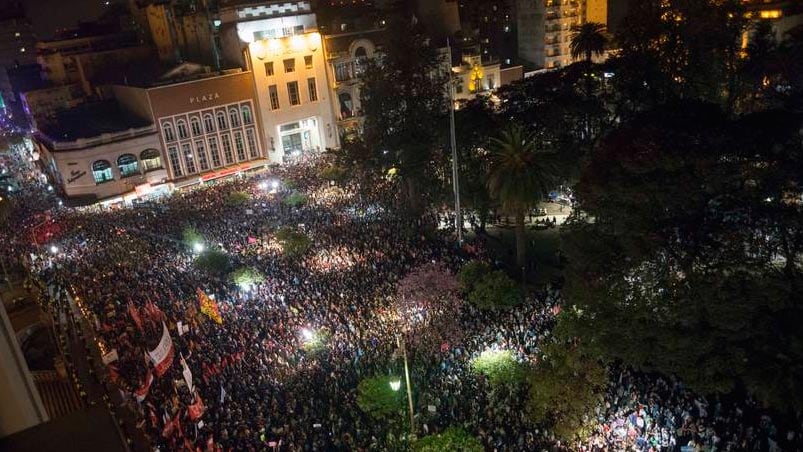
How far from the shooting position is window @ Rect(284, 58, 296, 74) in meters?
58.2

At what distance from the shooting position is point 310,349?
21.9m

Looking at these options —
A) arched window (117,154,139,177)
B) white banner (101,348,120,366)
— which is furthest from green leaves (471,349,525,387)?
arched window (117,154,139,177)

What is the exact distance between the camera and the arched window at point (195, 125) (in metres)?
54.9

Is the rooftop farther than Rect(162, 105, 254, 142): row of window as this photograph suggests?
No

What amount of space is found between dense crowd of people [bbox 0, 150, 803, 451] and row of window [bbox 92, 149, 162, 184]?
51.7 ft

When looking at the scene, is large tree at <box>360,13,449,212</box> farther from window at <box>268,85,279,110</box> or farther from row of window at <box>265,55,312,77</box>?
window at <box>268,85,279,110</box>

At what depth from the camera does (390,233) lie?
32.8 meters

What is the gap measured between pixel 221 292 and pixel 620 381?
18114 mm

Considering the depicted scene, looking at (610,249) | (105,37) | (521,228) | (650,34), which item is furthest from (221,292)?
(105,37)

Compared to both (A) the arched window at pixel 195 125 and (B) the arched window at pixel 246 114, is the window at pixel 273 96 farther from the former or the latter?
(A) the arched window at pixel 195 125

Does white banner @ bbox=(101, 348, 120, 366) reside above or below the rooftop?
below

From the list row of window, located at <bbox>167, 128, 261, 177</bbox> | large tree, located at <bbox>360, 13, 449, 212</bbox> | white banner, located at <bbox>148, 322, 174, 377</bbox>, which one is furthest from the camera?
row of window, located at <bbox>167, 128, 261, 177</bbox>

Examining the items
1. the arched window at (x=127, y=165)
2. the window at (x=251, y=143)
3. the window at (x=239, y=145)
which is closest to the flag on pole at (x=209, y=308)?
the arched window at (x=127, y=165)

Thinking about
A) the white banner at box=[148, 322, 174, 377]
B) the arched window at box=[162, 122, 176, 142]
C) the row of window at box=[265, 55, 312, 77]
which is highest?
the row of window at box=[265, 55, 312, 77]
